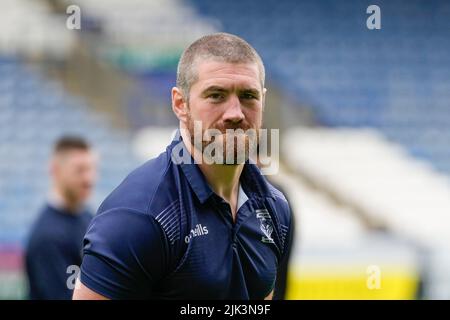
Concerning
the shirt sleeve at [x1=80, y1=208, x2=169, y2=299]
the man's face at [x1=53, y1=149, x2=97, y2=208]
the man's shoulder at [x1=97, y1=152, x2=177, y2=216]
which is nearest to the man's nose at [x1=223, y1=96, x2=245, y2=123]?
the man's shoulder at [x1=97, y1=152, x2=177, y2=216]

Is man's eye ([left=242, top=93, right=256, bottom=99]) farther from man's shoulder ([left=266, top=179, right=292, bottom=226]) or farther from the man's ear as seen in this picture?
man's shoulder ([left=266, top=179, right=292, bottom=226])

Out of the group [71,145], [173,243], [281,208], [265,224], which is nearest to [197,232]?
[173,243]

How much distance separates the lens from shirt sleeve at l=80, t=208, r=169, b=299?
2.28 m

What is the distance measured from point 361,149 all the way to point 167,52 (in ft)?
7.89

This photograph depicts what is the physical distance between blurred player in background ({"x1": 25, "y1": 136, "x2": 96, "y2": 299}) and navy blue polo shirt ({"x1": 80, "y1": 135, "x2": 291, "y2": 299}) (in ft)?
8.10

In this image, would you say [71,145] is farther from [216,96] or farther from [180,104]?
[216,96]

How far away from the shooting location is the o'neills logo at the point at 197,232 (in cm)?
237

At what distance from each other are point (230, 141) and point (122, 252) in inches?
18.0

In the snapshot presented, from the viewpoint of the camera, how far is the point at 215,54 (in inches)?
97.5

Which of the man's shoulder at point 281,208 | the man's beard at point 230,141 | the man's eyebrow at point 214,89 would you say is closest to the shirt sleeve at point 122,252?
the man's beard at point 230,141

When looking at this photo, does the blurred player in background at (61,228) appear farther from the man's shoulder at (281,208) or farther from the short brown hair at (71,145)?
the man's shoulder at (281,208)

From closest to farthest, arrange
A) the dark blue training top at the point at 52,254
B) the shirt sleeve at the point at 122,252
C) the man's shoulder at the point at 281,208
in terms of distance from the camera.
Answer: the shirt sleeve at the point at 122,252 → the man's shoulder at the point at 281,208 → the dark blue training top at the point at 52,254

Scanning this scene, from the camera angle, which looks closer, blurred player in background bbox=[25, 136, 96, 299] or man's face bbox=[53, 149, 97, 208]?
blurred player in background bbox=[25, 136, 96, 299]
